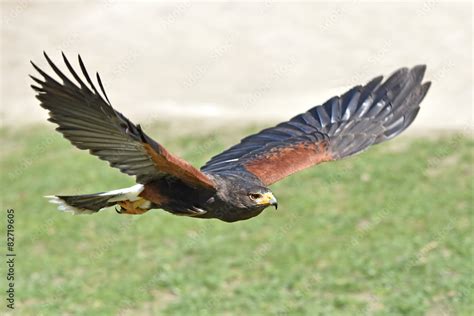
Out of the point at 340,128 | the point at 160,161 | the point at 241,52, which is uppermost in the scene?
the point at 241,52

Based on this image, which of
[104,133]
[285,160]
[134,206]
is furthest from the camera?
[285,160]

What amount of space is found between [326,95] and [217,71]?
2.63m

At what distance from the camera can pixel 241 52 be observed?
20.5 m

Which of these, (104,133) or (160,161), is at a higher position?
(104,133)

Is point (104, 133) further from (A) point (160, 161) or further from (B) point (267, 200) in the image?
(B) point (267, 200)

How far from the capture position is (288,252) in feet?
47.5

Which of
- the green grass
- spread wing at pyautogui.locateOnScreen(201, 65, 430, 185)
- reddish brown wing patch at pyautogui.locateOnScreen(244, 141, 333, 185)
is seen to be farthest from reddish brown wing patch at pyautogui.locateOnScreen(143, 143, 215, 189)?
the green grass

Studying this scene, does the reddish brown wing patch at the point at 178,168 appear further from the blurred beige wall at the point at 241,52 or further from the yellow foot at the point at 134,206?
the blurred beige wall at the point at 241,52

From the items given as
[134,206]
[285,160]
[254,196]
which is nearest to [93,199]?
[134,206]

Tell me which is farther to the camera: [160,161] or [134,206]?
[134,206]

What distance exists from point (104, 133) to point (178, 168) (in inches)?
21.1

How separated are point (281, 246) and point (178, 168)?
727 centimetres

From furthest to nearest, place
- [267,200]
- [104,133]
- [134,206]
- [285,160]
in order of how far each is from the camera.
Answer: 1. [285,160]
2. [134,206]
3. [267,200]
4. [104,133]

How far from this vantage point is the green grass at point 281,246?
13531 mm
